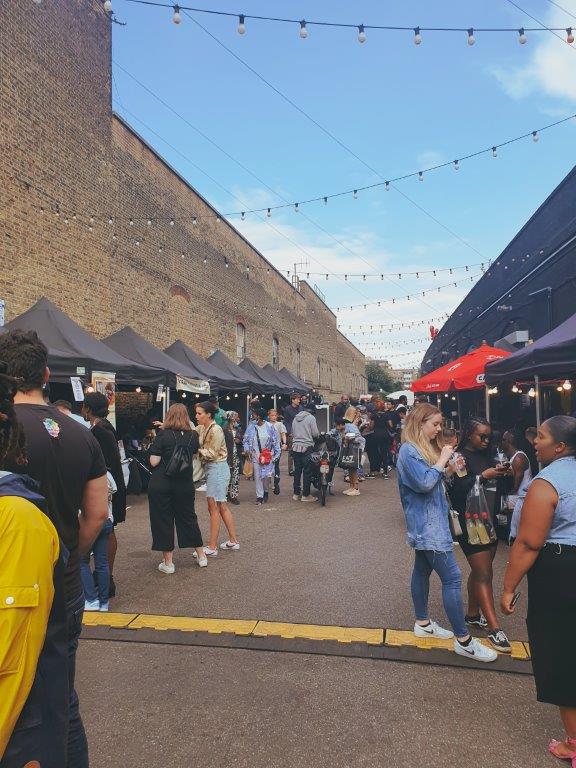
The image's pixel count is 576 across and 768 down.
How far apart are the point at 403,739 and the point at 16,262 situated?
10694mm

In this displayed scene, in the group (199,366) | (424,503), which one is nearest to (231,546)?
(424,503)

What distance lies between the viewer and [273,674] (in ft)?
11.6

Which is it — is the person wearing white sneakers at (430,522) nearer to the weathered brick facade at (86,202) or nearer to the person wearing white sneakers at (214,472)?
the person wearing white sneakers at (214,472)

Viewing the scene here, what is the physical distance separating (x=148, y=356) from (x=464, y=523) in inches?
378

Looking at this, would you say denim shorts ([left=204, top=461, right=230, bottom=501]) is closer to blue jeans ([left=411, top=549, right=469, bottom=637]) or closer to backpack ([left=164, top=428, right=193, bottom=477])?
backpack ([left=164, top=428, right=193, bottom=477])

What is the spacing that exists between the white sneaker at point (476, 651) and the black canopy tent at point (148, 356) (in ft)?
28.7

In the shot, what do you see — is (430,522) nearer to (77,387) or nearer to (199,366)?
(77,387)

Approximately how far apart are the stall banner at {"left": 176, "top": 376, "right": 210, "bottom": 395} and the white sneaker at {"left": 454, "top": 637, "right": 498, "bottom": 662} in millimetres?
8692

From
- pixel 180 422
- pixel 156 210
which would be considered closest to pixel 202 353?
pixel 156 210

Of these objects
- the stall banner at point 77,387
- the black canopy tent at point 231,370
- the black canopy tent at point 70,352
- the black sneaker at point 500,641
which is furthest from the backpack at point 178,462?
the black canopy tent at point 231,370

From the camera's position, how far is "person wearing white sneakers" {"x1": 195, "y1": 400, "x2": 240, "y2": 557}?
6.25 metres

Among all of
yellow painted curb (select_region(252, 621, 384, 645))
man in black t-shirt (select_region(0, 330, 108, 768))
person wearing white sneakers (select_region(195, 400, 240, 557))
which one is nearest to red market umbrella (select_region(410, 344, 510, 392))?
person wearing white sneakers (select_region(195, 400, 240, 557))

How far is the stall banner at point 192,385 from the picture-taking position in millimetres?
11648

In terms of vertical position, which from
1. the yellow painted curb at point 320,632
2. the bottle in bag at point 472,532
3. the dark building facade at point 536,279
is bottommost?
the yellow painted curb at point 320,632
